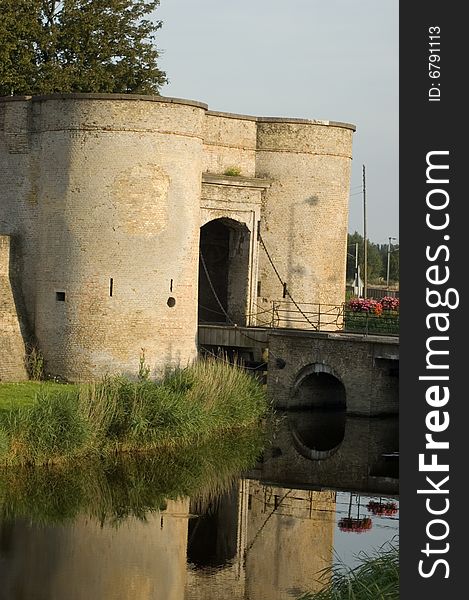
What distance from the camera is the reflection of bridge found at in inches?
1137

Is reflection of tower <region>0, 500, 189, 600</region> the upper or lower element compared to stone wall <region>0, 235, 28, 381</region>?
lower

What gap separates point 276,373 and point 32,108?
8.09m

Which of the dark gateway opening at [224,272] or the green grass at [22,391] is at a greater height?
the dark gateway opening at [224,272]

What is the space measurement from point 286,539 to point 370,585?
20.4 ft

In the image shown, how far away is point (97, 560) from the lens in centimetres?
1691

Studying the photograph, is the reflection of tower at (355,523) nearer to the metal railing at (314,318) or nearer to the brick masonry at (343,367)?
the brick masonry at (343,367)

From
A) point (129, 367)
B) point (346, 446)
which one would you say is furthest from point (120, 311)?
point (346, 446)

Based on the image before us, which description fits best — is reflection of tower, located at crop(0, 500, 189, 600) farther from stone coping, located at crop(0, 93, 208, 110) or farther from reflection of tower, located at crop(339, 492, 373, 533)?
stone coping, located at crop(0, 93, 208, 110)

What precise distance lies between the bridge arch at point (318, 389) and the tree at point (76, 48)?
11.1m

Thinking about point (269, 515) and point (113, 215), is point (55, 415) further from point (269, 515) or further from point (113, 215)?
point (113, 215)

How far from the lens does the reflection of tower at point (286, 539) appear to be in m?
16.6

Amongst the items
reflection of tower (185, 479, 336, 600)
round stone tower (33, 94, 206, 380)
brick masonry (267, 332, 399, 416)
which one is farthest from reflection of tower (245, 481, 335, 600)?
brick masonry (267, 332, 399, 416)

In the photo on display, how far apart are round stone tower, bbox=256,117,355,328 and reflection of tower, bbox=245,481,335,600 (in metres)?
11.1

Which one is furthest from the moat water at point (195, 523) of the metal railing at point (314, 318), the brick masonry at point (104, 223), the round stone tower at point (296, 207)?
the round stone tower at point (296, 207)
